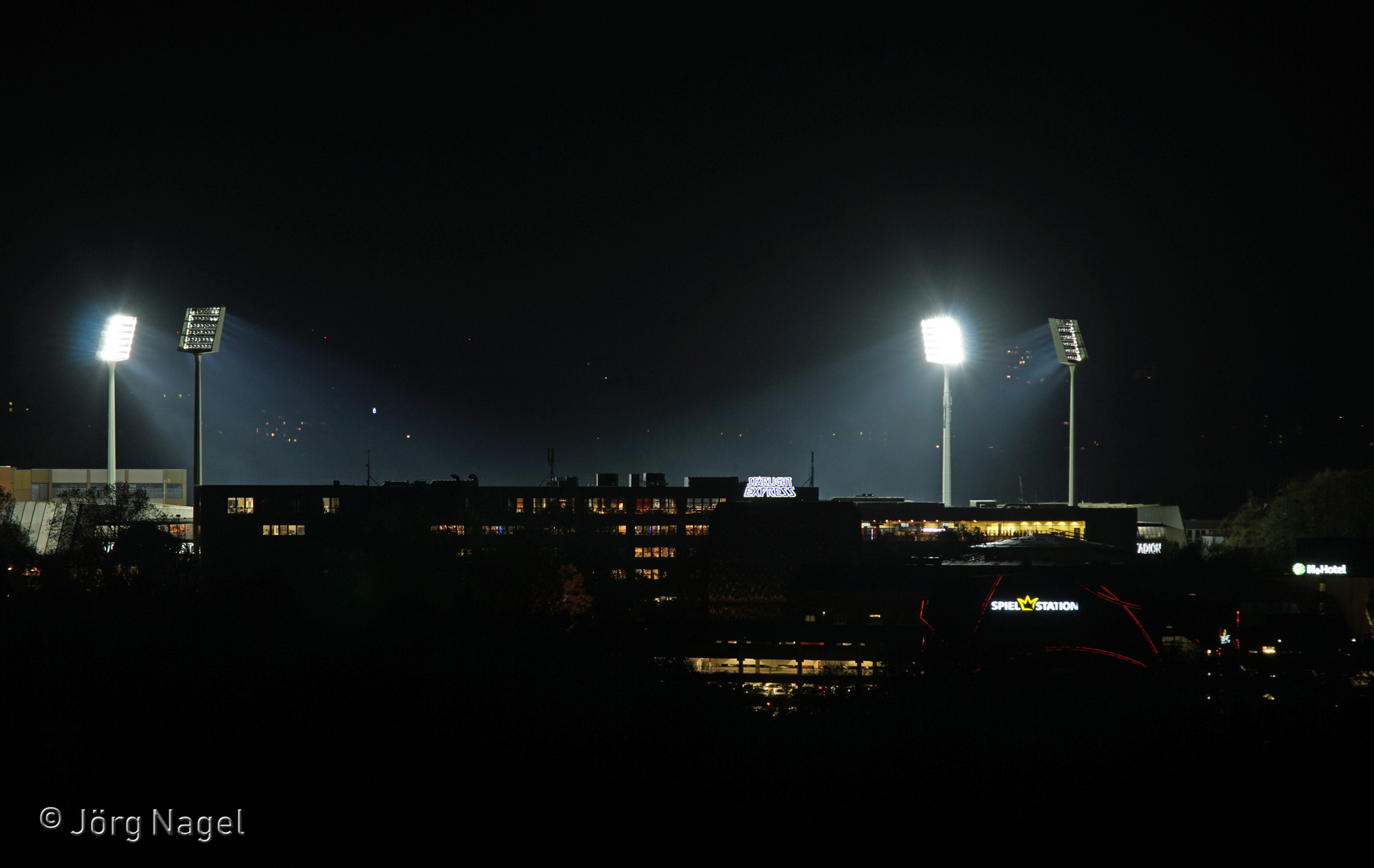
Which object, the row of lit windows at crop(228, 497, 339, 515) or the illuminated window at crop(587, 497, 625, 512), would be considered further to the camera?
the illuminated window at crop(587, 497, 625, 512)

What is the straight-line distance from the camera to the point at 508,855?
13.8 m

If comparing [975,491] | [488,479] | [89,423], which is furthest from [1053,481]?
[89,423]

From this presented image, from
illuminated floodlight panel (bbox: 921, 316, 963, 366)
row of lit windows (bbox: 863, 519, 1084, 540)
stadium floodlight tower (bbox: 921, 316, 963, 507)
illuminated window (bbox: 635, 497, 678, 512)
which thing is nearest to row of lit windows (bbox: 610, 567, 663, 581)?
illuminated window (bbox: 635, 497, 678, 512)

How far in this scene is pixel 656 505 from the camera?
59.1 meters

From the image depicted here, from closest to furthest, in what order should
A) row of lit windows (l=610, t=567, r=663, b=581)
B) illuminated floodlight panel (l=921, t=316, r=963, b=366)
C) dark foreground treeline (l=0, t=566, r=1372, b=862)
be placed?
1. dark foreground treeline (l=0, t=566, r=1372, b=862)
2. row of lit windows (l=610, t=567, r=663, b=581)
3. illuminated floodlight panel (l=921, t=316, r=963, b=366)

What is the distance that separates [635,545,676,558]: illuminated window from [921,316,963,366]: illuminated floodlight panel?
68.0ft

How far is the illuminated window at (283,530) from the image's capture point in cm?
5444

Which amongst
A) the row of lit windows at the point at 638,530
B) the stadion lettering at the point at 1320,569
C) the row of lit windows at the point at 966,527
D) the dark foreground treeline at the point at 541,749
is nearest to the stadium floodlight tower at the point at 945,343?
the row of lit windows at the point at 966,527

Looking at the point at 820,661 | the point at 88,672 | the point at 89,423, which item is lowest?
the point at 820,661

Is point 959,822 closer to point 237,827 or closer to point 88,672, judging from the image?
point 237,827

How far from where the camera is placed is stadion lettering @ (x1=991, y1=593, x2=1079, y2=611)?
3050cm

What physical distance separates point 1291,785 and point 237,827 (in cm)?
1522

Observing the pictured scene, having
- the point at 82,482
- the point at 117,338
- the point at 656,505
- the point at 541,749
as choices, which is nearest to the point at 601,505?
the point at 656,505

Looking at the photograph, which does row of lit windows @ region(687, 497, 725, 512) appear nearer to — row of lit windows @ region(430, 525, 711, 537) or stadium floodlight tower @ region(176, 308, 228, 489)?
row of lit windows @ region(430, 525, 711, 537)
